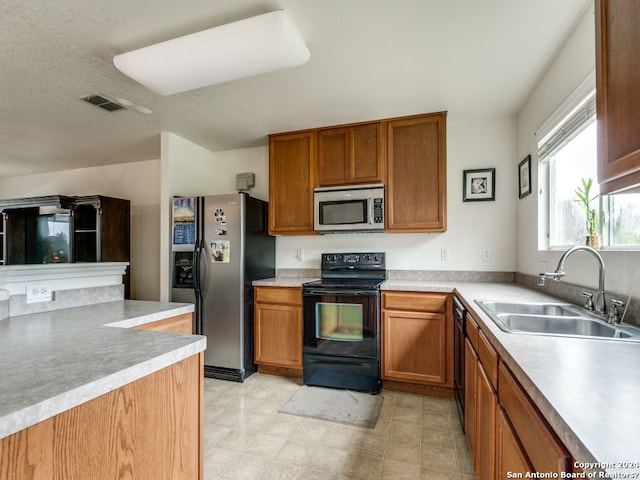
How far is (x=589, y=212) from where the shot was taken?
1.61 meters

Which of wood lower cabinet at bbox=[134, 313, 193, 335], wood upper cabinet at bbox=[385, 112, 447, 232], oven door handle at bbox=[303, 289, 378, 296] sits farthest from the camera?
wood upper cabinet at bbox=[385, 112, 447, 232]

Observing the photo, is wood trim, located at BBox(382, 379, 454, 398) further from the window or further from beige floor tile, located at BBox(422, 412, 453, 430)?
the window

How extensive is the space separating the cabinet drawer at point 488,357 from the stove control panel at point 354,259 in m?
1.56

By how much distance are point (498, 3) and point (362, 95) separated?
103cm

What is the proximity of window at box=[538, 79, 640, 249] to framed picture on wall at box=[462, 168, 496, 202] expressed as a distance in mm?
577

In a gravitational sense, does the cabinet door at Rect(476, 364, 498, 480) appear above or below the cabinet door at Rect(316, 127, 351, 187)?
below

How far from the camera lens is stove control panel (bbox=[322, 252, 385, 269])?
293 cm

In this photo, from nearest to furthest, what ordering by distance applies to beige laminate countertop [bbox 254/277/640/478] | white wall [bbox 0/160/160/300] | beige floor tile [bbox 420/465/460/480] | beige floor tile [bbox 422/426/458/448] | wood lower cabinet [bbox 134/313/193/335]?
1. beige laminate countertop [bbox 254/277/640/478]
2. wood lower cabinet [bbox 134/313/193/335]
3. beige floor tile [bbox 420/465/460/480]
4. beige floor tile [bbox 422/426/458/448]
5. white wall [bbox 0/160/160/300]

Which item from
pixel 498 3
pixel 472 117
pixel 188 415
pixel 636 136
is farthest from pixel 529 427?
pixel 472 117

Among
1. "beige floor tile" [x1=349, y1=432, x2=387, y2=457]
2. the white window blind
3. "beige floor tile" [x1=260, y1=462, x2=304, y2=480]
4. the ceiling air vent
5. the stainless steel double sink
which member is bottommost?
"beige floor tile" [x1=349, y1=432, x2=387, y2=457]

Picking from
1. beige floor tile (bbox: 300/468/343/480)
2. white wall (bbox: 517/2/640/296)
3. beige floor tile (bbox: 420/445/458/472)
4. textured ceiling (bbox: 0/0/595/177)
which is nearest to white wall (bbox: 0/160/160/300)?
textured ceiling (bbox: 0/0/595/177)

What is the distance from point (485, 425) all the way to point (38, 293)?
6.69 feet

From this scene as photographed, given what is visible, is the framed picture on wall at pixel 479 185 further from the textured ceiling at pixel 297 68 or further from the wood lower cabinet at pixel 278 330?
the wood lower cabinet at pixel 278 330

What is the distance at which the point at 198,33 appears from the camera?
1577mm
